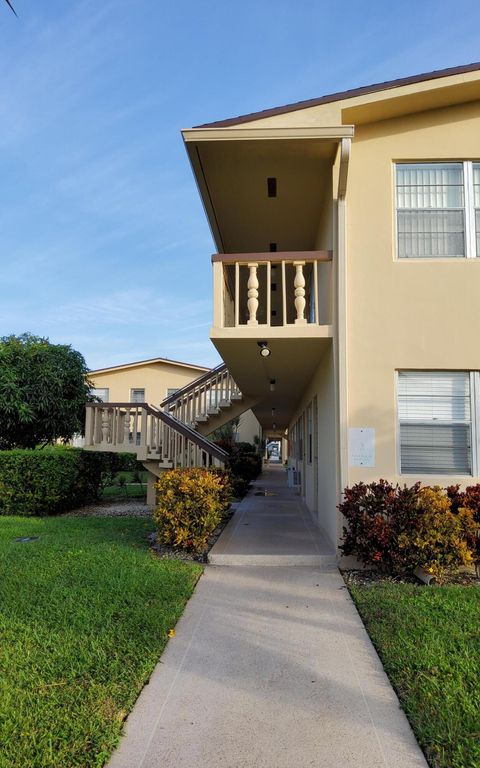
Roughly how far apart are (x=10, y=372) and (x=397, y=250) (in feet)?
37.7

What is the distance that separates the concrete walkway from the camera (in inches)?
117

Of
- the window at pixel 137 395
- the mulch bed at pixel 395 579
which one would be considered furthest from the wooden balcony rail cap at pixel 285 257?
the window at pixel 137 395

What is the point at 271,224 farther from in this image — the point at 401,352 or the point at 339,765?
the point at 339,765

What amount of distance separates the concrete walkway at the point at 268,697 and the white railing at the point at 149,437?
6.20 meters

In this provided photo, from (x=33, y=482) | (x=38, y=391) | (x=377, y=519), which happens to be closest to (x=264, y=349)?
(x=377, y=519)

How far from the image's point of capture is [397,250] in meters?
7.55

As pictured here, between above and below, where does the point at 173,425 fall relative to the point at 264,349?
below

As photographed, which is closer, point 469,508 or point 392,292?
point 469,508

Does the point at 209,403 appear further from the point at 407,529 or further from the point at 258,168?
the point at 407,529

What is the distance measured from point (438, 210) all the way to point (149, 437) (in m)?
7.94

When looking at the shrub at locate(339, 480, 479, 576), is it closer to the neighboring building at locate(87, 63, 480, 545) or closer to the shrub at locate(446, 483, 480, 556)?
the shrub at locate(446, 483, 480, 556)

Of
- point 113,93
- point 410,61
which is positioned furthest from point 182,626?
point 410,61

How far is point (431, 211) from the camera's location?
755 centimetres

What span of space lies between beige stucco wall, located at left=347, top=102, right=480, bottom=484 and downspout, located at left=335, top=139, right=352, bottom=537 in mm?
115
